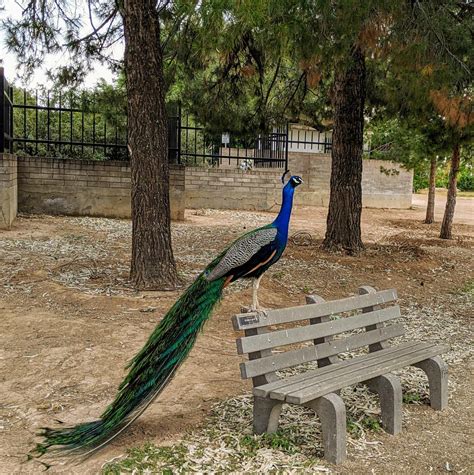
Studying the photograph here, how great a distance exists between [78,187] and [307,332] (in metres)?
10.3

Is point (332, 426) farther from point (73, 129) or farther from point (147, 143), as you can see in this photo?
point (73, 129)

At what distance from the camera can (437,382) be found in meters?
4.53

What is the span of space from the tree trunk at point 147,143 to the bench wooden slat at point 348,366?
11.0ft

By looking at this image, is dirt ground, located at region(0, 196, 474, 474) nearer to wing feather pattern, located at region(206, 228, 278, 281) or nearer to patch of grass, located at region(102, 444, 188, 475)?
patch of grass, located at region(102, 444, 188, 475)

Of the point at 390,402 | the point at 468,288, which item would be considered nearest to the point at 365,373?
the point at 390,402

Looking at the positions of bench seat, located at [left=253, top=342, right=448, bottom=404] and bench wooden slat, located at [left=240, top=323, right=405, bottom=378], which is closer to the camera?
bench seat, located at [left=253, top=342, right=448, bottom=404]

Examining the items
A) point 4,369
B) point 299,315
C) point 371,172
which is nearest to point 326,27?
point 299,315

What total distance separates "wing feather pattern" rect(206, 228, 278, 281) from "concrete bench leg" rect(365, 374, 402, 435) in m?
1.12

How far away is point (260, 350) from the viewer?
3.74 metres

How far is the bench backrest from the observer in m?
3.72

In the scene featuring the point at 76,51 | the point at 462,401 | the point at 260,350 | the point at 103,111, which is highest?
the point at 76,51

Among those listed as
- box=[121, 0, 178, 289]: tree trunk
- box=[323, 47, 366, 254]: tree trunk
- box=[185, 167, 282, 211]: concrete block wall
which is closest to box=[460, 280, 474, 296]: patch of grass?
box=[323, 47, 366, 254]: tree trunk

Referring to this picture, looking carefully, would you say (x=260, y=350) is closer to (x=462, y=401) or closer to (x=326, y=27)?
(x=462, y=401)

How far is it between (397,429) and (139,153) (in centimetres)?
438
